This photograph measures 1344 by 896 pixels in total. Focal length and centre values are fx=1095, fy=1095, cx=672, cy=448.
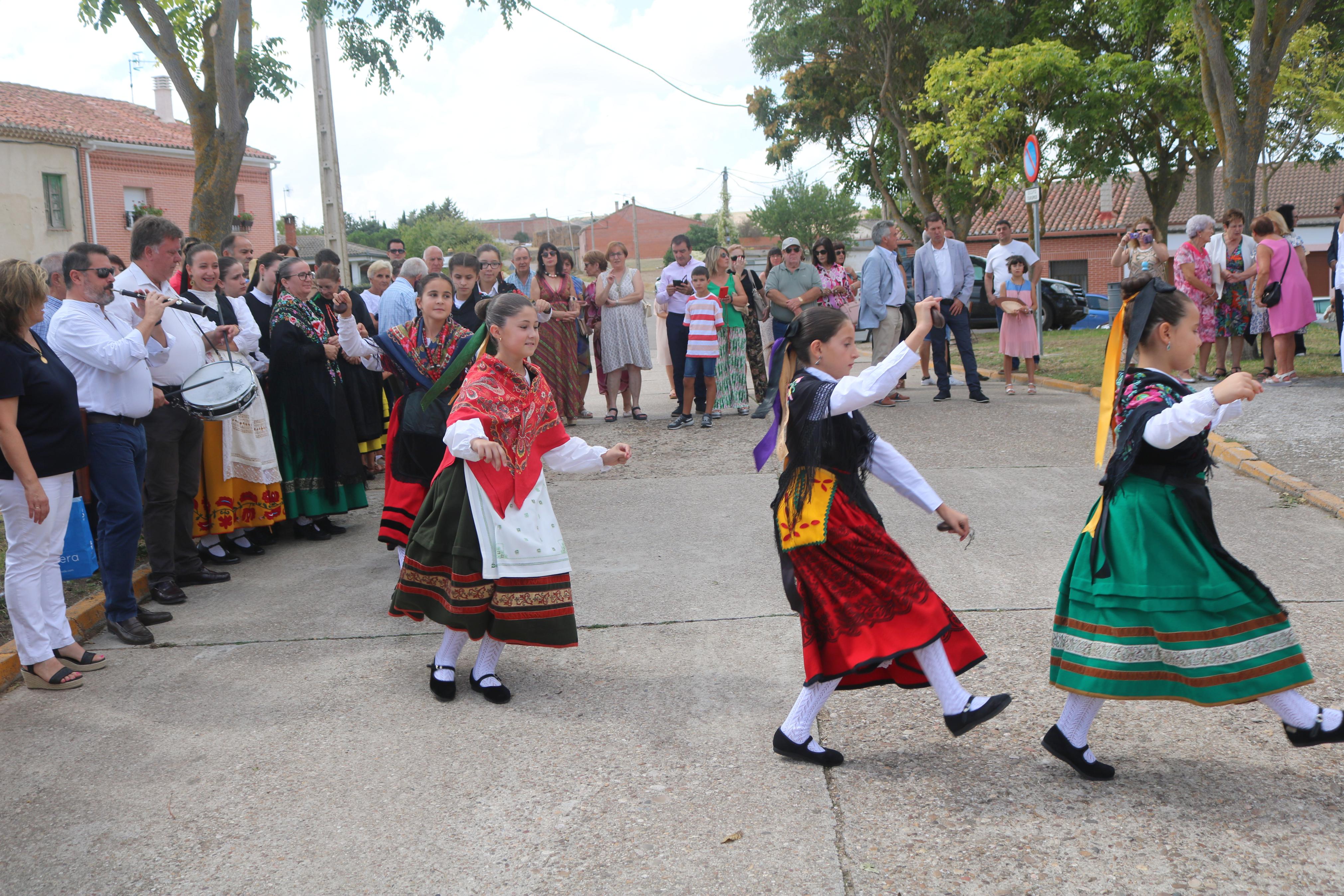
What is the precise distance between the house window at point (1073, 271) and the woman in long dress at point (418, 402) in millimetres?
45051

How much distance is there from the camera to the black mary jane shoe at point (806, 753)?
362 centimetres

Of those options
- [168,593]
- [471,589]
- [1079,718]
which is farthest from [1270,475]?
[168,593]

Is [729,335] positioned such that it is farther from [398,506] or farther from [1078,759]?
[1078,759]

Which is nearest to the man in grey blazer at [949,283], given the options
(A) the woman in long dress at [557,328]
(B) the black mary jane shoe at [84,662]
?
(A) the woman in long dress at [557,328]

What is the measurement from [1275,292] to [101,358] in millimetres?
10159

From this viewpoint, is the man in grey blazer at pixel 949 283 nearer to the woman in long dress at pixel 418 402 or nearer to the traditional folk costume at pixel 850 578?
the woman in long dress at pixel 418 402

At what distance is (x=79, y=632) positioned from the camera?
548 centimetres

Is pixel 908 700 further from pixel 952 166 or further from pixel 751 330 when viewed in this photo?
pixel 952 166

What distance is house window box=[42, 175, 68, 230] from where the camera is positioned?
3447cm

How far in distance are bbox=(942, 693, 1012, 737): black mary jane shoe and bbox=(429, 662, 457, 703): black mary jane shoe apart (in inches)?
79.0

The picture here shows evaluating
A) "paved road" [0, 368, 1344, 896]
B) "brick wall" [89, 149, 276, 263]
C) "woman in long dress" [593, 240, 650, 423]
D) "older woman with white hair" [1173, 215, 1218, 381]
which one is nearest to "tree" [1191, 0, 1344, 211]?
"older woman with white hair" [1173, 215, 1218, 381]

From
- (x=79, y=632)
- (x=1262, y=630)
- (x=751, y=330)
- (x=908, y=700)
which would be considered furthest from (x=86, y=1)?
(x=1262, y=630)

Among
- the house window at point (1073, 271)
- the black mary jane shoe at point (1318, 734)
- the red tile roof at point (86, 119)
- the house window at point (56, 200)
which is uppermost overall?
the red tile roof at point (86, 119)

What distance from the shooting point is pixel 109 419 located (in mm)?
5281
